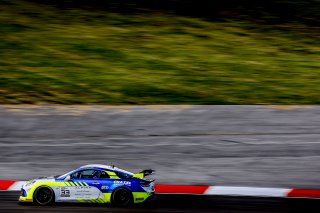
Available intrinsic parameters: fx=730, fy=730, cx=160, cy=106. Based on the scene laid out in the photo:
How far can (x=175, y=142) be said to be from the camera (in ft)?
58.2

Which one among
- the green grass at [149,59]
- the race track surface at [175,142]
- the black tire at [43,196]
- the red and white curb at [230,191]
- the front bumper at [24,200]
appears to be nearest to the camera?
the black tire at [43,196]

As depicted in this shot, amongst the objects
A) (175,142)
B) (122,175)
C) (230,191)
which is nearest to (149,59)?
(175,142)

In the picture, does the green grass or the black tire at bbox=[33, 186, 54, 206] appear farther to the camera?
the green grass

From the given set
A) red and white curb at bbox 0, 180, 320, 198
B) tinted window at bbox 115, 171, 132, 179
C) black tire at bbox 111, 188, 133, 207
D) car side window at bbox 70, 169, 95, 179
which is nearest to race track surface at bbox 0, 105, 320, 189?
red and white curb at bbox 0, 180, 320, 198

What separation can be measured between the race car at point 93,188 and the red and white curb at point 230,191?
1930mm

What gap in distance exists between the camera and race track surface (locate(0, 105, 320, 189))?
15469 mm

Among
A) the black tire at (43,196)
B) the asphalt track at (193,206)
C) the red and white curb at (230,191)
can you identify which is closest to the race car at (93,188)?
the black tire at (43,196)

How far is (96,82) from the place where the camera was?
23.3 meters

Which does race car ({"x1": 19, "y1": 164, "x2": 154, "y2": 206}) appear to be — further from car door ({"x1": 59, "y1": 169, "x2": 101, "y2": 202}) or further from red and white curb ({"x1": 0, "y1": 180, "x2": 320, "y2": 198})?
red and white curb ({"x1": 0, "y1": 180, "x2": 320, "y2": 198})

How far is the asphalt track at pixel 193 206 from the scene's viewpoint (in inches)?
470

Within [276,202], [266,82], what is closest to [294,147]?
[276,202]

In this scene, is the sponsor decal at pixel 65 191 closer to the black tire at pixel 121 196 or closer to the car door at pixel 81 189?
the car door at pixel 81 189

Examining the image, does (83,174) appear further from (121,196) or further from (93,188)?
(121,196)

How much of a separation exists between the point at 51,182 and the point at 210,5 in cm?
2057
